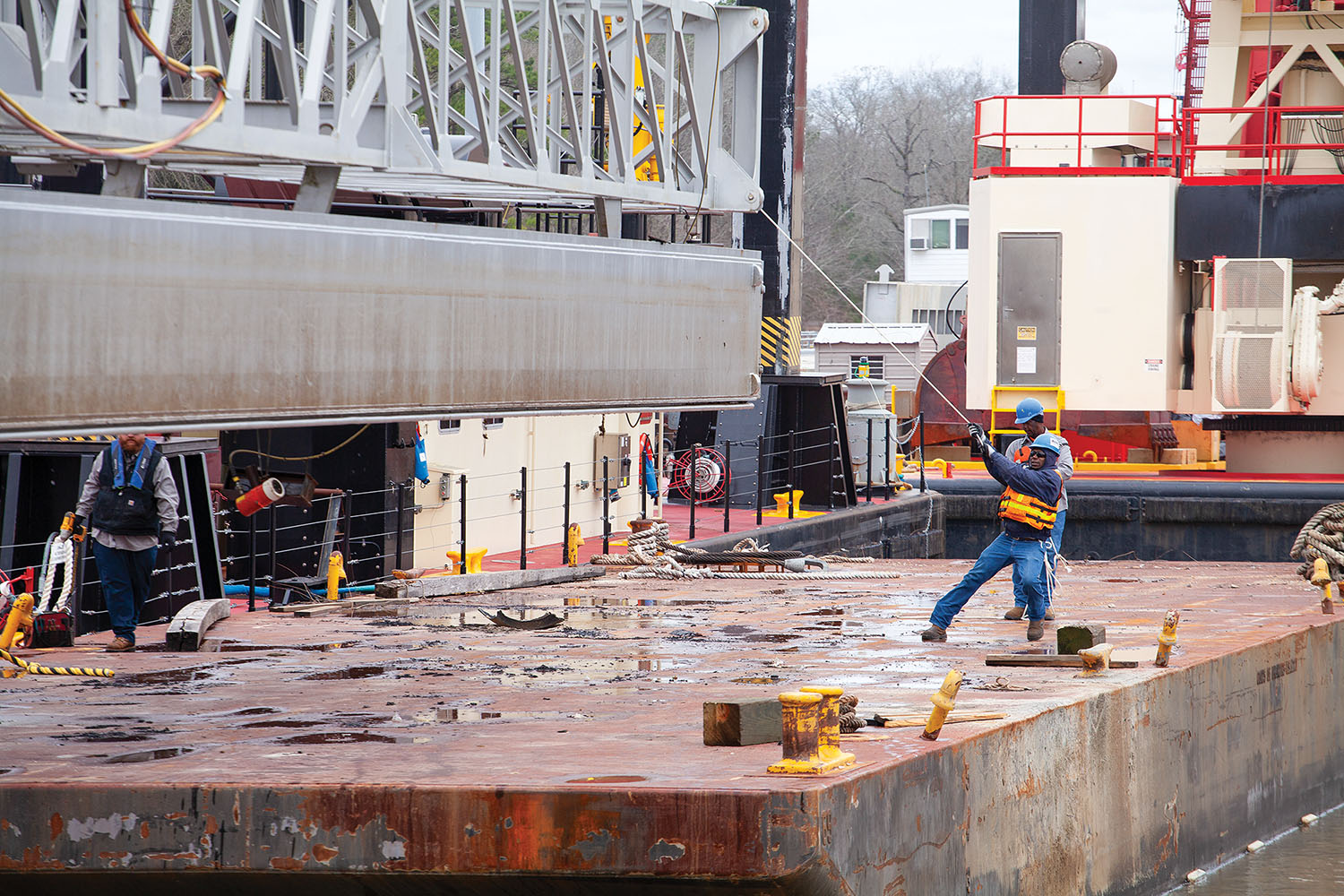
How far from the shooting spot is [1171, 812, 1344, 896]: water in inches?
414

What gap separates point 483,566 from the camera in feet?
56.3

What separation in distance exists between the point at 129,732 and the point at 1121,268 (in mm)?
18463

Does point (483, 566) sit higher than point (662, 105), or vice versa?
point (662, 105)

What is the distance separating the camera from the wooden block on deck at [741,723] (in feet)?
22.7

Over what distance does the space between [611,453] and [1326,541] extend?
363 inches

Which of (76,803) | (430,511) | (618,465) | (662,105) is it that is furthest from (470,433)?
(76,803)

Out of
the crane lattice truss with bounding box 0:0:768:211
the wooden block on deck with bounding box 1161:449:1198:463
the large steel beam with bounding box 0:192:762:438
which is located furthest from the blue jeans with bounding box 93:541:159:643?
the wooden block on deck with bounding box 1161:449:1198:463

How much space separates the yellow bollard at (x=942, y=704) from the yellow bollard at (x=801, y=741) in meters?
0.89

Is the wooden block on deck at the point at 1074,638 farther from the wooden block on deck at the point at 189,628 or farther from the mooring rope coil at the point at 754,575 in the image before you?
the mooring rope coil at the point at 754,575

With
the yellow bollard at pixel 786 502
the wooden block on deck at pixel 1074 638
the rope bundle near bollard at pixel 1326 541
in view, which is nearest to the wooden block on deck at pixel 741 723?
the wooden block on deck at pixel 1074 638

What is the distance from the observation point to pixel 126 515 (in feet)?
35.1

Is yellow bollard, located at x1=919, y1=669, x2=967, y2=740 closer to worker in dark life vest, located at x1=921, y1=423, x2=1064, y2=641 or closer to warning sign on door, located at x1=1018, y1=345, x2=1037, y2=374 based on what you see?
worker in dark life vest, located at x1=921, y1=423, x2=1064, y2=641

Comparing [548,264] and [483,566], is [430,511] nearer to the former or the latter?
[483,566]

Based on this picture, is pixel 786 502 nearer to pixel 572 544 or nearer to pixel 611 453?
pixel 611 453
